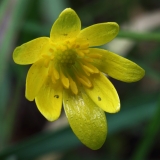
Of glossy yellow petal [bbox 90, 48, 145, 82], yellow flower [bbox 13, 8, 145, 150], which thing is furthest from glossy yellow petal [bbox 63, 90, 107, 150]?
glossy yellow petal [bbox 90, 48, 145, 82]

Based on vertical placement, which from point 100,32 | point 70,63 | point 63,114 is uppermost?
point 100,32

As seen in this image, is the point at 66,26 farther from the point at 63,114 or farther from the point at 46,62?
the point at 63,114

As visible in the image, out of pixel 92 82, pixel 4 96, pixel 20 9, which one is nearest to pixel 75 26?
pixel 92 82

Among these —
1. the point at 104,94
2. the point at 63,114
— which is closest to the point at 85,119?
the point at 104,94

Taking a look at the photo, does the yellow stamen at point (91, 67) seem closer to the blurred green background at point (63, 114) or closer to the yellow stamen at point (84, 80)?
the yellow stamen at point (84, 80)

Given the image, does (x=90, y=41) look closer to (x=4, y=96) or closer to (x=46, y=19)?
(x=4, y=96)

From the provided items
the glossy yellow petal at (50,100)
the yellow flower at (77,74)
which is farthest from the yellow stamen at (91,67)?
the glossy yellow petal at (50,100)
